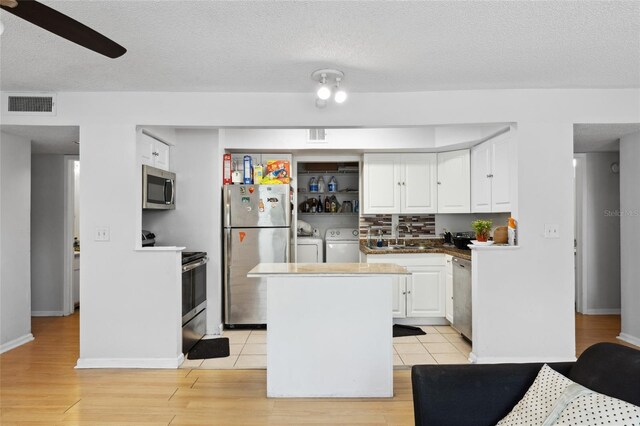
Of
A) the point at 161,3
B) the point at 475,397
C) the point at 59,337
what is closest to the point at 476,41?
the point at 161,3

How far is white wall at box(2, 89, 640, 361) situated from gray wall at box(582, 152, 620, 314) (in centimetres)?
182

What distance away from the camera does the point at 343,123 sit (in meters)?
3.30

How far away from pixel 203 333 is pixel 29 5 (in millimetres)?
3354

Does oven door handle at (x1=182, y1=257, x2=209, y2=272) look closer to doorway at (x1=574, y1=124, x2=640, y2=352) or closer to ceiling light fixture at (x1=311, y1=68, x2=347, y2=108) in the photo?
ceiling light fixture at (x1=311, y1=68, x2=347, y2=108)

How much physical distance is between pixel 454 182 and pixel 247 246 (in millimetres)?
2500

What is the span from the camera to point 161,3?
1.92 metres

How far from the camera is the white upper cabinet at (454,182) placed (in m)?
4.58

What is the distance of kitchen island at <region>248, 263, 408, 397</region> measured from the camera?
8.70 feet

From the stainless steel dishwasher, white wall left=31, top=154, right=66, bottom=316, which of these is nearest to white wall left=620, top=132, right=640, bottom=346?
the stainless steel dishwasher

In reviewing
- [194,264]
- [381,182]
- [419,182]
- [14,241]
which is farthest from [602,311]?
[14,241]

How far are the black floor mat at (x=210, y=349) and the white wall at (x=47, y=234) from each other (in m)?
2.36

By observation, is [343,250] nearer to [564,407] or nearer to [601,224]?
[601,224]

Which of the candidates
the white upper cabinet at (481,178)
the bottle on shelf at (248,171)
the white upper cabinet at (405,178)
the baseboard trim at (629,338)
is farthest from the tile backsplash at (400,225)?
the baseboard trim at (629,338)

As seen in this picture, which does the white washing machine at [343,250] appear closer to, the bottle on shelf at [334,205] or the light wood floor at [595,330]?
the bottle on shelf at [334,205]
